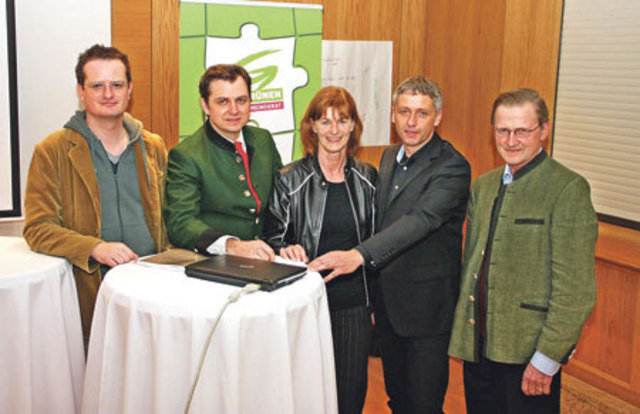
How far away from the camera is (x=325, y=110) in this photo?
2.43 m

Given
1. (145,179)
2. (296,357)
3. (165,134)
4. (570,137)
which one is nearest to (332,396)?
(296,357)

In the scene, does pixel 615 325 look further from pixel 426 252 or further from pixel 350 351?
pixel 350 351

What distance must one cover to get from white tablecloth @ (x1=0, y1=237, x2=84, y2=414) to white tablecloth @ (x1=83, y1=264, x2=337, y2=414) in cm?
29

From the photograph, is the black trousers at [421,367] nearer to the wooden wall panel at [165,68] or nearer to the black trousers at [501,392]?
the black trousers at [501,392]

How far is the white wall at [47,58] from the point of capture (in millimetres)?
3105

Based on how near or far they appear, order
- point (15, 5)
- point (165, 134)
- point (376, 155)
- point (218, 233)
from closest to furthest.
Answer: point (218, 233)
point (15, 5)
point (165, 134)
point (376, 155)

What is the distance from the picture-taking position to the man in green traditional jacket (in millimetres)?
2475

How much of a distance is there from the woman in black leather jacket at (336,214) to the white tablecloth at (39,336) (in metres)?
0.76

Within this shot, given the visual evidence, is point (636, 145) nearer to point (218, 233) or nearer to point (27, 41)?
point (218, 233)

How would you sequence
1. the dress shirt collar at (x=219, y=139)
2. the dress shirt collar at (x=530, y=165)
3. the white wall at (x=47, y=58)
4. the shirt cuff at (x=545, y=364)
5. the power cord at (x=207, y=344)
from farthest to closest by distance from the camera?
the white wall at (x=47, y=58) → the dress shirt collar at (x=219, y=139) → the dress shirt collar at (x=530, y=165) → the shirt cuff at (x=545, y=364) → the power cord at (x=207, y=344)

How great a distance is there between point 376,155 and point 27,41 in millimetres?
2242

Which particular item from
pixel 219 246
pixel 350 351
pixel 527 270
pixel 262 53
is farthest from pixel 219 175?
pixel 262 53

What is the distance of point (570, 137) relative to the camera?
3.76 meters

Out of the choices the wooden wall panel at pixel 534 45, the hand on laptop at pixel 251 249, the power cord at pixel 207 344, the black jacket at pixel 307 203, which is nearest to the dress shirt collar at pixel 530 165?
the black jacket at pixel 307 203
